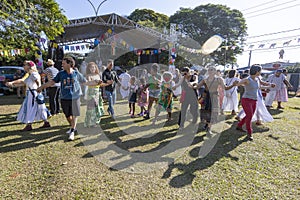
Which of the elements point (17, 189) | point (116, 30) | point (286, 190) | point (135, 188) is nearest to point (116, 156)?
point (135, 188)

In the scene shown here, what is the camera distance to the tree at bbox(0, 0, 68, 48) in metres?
6.21

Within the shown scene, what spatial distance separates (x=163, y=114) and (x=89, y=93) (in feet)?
9.84

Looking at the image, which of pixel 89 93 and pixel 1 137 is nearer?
pixel 1 137

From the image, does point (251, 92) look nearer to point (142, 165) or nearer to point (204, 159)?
point (204, 159)

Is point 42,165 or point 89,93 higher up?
point 89,93

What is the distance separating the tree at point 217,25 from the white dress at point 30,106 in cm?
2943

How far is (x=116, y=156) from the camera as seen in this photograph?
11.8ft

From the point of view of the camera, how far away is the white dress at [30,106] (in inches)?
184

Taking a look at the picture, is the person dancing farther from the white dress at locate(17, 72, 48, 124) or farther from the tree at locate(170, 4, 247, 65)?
the tree at locate(170, 4, 247, 65)

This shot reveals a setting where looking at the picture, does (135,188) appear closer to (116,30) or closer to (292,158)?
(292,158)

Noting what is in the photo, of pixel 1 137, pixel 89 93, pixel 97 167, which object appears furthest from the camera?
pixel 89 93

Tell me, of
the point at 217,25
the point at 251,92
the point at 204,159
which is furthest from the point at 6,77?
the point at 217,25

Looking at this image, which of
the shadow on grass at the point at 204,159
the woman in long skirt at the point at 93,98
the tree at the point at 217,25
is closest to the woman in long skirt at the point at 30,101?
the woman in long skirt at the point at 93,98

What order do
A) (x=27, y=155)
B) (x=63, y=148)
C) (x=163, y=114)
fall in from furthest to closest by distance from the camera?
1. (x=163, y=114)
2. (x=63, y=148)
3. (x=27, y=155)
